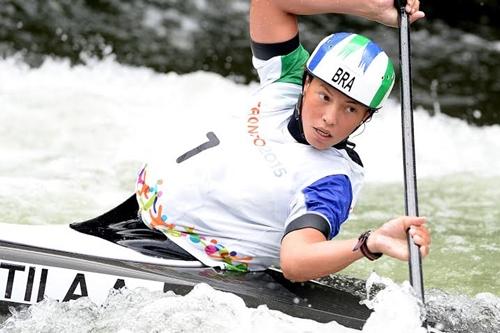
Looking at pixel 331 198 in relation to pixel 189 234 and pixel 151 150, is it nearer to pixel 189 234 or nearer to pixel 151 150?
pixel 189 234

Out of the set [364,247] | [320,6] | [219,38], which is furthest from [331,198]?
[219,38]

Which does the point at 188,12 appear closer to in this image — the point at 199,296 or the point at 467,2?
the point at 467,2

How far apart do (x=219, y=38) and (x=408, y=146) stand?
16.8 ft

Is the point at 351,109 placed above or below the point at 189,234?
above

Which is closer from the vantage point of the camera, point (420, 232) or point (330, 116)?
point (420, 232)

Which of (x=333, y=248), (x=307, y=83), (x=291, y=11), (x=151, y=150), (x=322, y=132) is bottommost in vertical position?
(x=151, y=150)

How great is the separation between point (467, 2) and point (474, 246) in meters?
4.12

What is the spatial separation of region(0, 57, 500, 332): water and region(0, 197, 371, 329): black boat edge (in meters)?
0.37

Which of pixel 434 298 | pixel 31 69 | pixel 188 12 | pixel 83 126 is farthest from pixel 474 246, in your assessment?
pixel 188 12

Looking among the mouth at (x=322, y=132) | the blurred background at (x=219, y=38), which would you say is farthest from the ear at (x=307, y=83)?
the blurred background at (x=219, y=38)

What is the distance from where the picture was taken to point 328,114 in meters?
2.74

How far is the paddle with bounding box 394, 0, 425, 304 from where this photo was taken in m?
2.47

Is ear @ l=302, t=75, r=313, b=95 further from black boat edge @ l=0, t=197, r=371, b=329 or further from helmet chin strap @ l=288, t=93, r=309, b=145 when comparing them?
black boat edge @ l=0, t=197, r=371, b=329

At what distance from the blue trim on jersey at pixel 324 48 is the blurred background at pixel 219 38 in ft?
13.9
